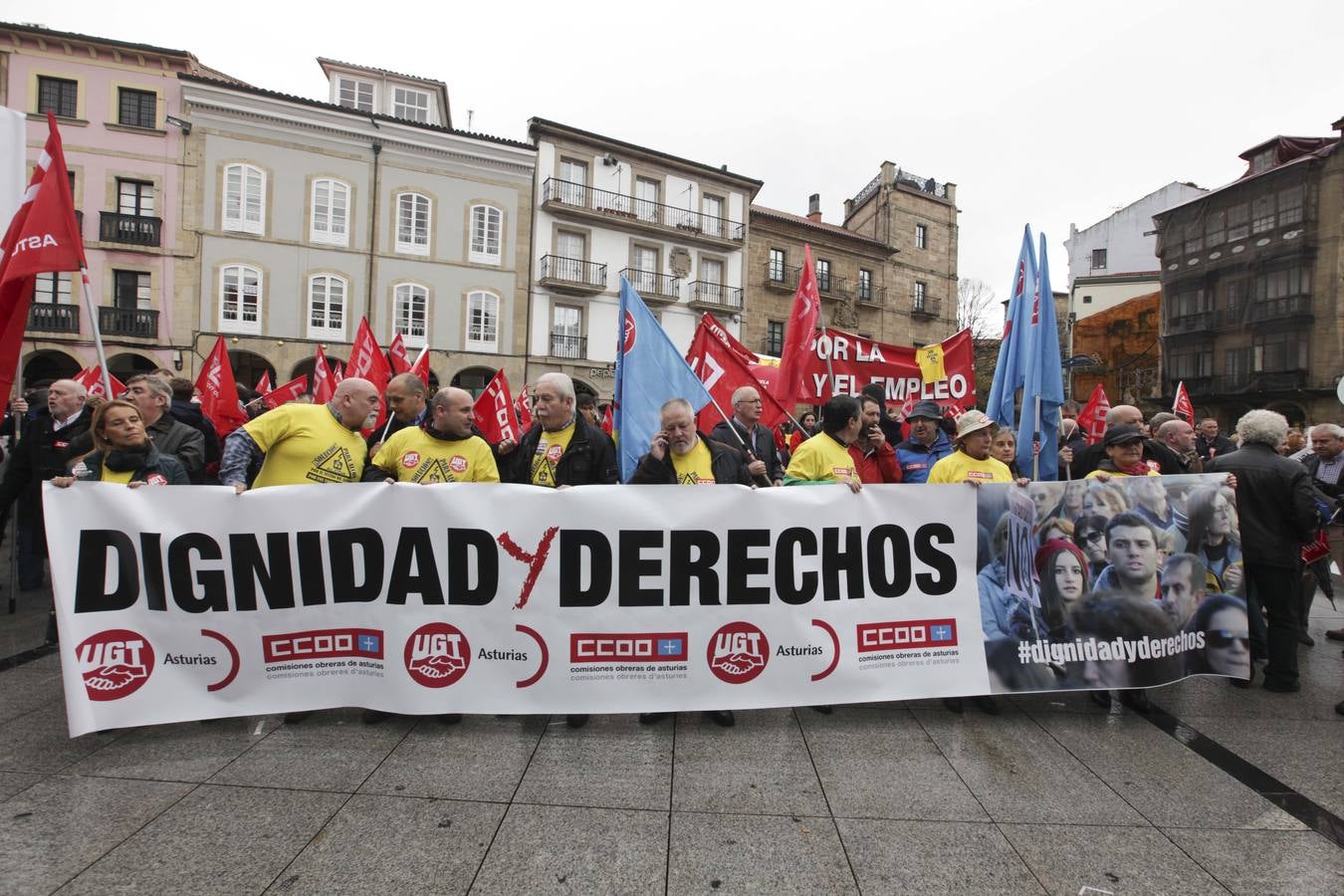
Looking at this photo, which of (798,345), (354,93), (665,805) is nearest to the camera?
(665,805)

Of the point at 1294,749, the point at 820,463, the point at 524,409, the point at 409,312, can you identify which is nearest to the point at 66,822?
the point at 820,463

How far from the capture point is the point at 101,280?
67.7ft

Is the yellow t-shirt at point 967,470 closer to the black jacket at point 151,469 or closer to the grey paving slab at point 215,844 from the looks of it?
the grey paving slab at point 215,844

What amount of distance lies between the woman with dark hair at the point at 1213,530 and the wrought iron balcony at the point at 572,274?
23964 mm

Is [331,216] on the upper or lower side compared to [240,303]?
upper

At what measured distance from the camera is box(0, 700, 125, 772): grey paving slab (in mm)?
3075

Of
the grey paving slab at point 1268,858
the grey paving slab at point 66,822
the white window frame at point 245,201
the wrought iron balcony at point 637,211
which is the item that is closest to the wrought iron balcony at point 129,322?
the white window frame at point 245,201

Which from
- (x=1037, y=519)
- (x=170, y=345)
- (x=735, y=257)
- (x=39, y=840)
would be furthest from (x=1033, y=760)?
(x=735, y=257)

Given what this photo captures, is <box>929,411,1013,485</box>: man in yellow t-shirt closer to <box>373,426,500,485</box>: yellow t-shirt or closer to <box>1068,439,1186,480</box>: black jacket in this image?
<box>1068,439,1186,480</box>: black jacket

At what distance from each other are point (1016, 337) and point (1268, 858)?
3783 mm

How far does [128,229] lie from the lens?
20891mm

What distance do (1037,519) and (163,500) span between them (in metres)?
4.53

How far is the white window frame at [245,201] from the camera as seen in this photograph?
2177cm

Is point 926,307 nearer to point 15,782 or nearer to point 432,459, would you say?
point 432,459
